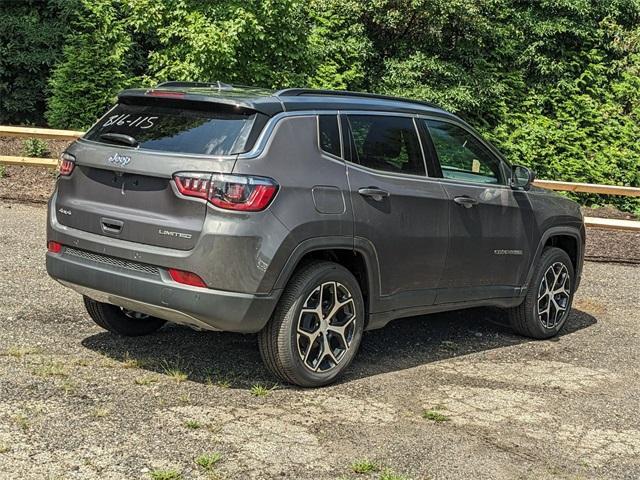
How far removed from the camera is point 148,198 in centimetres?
550

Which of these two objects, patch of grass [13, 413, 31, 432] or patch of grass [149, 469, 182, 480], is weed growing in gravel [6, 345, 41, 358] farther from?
patch of grass [149, 469, 182, 480]

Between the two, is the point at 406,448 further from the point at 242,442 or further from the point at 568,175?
the point at 568,175

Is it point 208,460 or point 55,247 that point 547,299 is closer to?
point 55,247

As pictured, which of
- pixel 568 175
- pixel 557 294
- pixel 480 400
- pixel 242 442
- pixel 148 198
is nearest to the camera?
pixel 242 442

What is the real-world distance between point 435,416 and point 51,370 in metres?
2.38

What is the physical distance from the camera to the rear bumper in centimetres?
533

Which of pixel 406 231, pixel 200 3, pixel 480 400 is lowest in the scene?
pixel 480 400

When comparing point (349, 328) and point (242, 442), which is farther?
point (349, 328)

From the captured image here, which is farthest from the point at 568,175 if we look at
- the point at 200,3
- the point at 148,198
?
the point at 148,198

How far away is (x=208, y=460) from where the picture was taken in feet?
14.6

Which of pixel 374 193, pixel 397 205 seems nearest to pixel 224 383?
pixel 374 193

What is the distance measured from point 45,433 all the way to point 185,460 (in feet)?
2.52

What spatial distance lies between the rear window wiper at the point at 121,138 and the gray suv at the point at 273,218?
1 centimetres

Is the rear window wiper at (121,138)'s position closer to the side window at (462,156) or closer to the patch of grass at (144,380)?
the patch of grass at (144,380)
